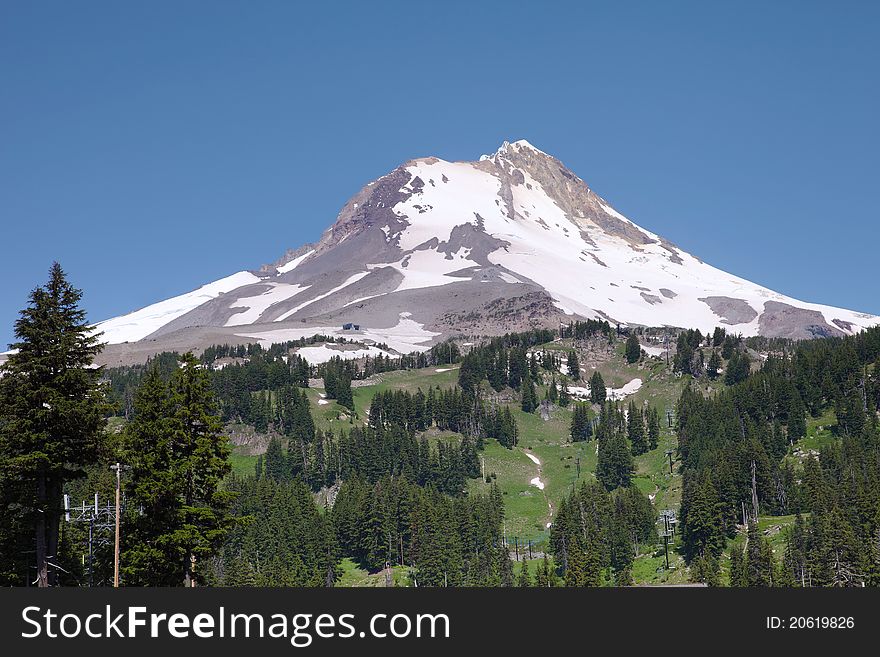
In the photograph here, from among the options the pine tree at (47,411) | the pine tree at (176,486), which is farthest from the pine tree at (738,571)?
the pine tree at (47,411)

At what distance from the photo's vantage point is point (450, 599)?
37344 millimetres

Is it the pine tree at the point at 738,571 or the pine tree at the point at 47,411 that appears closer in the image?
→ the pine tree at the point at 47,411

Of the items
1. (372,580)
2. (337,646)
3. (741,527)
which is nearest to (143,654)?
(337,646)

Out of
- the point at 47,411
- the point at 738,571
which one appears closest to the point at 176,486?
the point at 47,411

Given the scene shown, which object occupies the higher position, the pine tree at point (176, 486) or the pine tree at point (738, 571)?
the pine tree at point (176, 486)

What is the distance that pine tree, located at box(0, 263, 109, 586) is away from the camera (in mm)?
58688

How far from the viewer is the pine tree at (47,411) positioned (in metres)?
58.7

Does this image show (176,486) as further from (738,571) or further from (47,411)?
(738,571)

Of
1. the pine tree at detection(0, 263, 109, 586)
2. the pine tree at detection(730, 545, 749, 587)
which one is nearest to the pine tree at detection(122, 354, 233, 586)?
the pine tree at detection(0, 263, 109, 586)

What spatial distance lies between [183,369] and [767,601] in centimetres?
3942

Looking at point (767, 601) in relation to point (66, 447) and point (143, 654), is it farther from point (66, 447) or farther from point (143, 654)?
point (66, 447)

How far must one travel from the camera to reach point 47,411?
58594 mm

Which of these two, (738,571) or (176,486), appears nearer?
(176,486)

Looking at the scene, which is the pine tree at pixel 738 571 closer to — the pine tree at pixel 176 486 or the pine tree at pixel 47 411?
the pine tree at pixel 176 486
